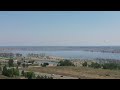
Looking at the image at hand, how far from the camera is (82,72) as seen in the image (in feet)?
8.21

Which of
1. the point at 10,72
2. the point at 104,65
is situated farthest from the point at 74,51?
the point at 10,72

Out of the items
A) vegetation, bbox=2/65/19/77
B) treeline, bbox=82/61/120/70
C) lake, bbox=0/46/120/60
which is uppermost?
lake, bbox=0/46/120/60

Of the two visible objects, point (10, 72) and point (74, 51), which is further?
point (74, 51)

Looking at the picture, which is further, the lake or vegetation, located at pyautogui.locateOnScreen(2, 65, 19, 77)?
the lake

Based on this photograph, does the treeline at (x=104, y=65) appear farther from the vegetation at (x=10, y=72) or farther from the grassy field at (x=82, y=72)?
the vegetation at (x=10, y=72)

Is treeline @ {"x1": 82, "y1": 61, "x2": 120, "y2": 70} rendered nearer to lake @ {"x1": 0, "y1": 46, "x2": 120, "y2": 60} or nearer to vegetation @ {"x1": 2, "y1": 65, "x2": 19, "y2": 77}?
lake @ {"x1": 0, "y1": 46, "x2": 120, "y2": 60}

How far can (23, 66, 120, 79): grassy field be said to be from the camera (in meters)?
2.47

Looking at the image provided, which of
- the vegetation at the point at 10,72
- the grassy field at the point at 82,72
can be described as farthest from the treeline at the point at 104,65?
the vegetation at the point at 10,72

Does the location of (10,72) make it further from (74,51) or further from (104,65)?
(104,65)

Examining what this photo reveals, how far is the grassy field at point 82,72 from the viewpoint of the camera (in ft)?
8.11

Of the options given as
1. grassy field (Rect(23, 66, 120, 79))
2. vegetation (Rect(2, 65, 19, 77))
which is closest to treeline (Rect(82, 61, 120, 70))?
grassy field (Rect(23, 66, 120, 79))
